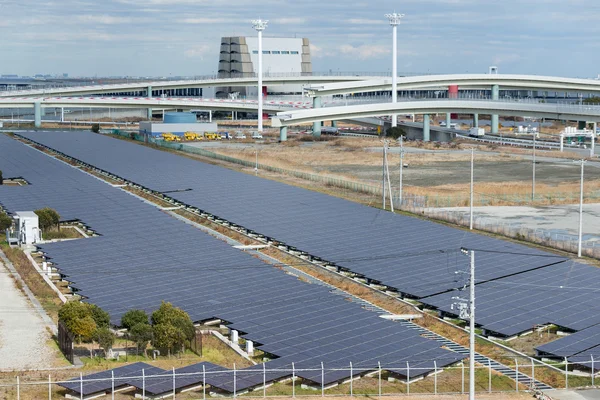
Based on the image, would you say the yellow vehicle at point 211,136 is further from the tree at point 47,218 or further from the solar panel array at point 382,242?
the tree at point 47,218

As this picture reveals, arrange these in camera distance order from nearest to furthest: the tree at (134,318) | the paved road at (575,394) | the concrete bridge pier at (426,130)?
1. the paved road at (575,394)
2. the tree at (134,318)
3. the concrete bridge pier at (426,130)

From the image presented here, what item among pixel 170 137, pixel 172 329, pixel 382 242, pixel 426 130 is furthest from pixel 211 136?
pixel 172 329

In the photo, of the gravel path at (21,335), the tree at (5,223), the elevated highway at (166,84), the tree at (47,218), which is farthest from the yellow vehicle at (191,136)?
the gravel path at (21,335)

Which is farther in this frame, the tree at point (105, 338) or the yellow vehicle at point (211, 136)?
the yellow vehicle at point (211, 136)

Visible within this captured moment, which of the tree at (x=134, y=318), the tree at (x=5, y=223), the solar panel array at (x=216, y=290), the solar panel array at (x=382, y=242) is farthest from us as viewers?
the tree at (x=5, y=223)

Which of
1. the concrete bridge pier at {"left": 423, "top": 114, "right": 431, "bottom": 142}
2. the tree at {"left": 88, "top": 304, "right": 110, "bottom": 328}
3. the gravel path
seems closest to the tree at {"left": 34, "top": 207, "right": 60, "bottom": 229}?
the gravel path

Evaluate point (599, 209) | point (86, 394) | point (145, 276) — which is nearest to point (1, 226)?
point (145, 276)

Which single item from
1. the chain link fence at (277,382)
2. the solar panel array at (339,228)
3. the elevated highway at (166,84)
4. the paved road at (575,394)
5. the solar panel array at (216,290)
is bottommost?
the paved road at (575,394)
